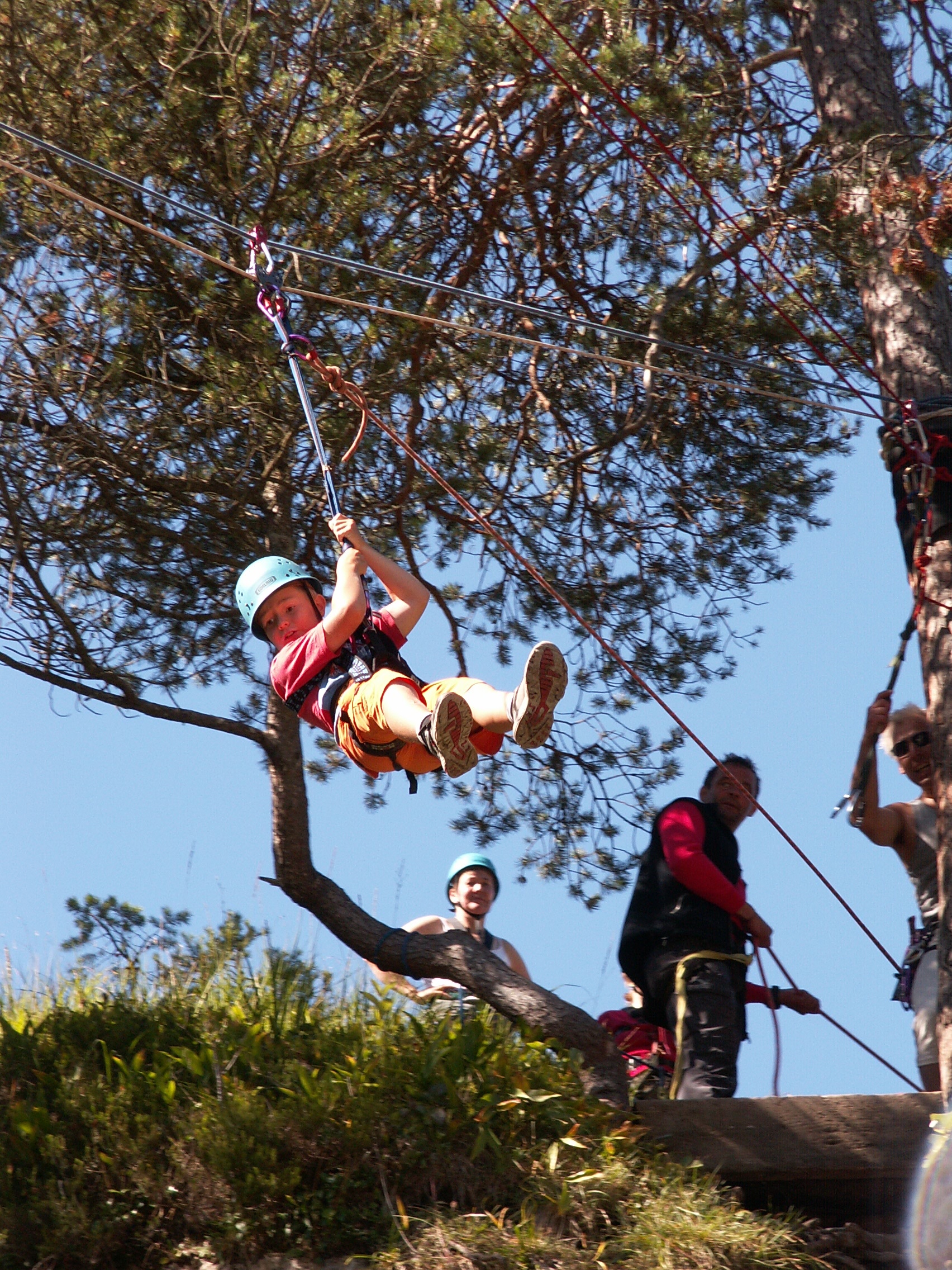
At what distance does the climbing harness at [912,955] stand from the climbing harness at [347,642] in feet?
6.13

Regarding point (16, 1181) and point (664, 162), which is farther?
point (664, 162)

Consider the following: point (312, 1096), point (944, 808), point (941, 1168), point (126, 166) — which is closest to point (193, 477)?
point (126, 166)

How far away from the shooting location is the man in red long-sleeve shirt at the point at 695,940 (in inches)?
180

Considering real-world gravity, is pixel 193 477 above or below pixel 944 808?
above

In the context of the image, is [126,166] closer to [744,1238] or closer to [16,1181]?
[16,1181]

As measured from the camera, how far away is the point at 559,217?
6.83 m

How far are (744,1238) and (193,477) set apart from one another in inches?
139

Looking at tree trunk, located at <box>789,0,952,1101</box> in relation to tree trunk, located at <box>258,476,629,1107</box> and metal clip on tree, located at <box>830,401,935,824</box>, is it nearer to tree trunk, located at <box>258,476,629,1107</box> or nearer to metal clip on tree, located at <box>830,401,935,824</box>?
metal clip on tree, located at <box>830,401,935,824</box>

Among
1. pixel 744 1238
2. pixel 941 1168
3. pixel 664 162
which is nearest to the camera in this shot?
pixel 941 1168

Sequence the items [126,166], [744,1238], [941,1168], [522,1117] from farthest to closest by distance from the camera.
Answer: [126,166]
[522,1117]
[744,1238]
[941,1168]

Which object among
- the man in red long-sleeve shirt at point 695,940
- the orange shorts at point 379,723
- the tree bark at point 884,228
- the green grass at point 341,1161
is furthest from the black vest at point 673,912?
the tree bark at point 884,228

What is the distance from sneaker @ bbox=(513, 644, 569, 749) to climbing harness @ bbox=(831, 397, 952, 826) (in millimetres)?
1595

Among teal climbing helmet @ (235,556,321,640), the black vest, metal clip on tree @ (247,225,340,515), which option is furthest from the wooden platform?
metal clip on tree @ (247,225,340,515)

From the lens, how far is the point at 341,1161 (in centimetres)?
436
